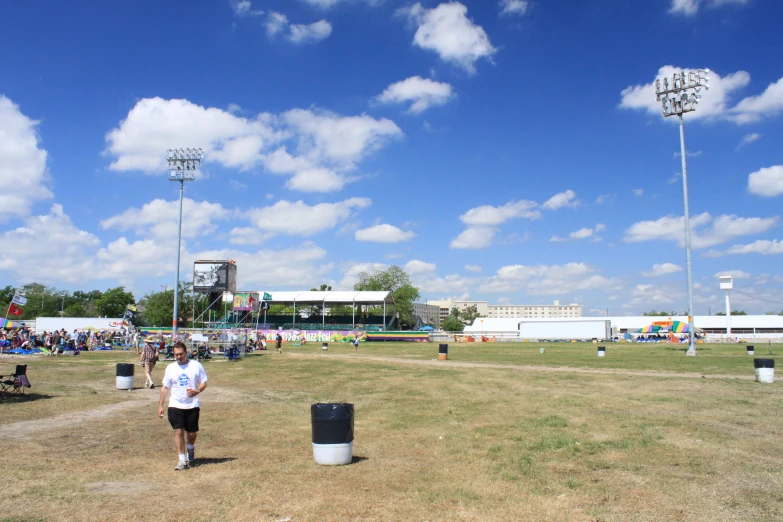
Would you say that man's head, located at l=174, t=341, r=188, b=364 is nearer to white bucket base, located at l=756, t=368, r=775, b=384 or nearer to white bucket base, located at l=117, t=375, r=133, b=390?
white bucket base, located at l=117, t=375, r=133, b=390

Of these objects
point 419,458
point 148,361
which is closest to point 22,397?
point 148,361

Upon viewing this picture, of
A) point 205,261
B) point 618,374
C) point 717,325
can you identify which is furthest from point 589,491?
point 717,325

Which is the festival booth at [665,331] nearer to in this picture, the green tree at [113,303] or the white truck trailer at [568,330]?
the white truck trailer at [568,330]

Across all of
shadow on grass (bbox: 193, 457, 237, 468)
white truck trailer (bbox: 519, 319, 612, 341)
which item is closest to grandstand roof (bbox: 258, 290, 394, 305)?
white truck trailer (bbox: 519, 319, 612, 341)

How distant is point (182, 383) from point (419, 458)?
4.20 m

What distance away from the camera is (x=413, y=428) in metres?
12.4

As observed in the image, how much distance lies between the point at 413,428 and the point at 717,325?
378ft

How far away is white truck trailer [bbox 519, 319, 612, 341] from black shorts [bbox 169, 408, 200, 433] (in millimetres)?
80138

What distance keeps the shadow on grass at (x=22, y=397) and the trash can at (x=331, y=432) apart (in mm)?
11993

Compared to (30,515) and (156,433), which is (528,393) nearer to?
(156,433)

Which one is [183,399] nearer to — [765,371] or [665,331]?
[765,371]

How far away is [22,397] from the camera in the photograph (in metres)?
16.5

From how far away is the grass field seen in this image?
6.75 meters

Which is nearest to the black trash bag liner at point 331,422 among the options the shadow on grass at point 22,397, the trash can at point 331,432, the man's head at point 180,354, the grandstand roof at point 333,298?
the trash can at point 331,432
